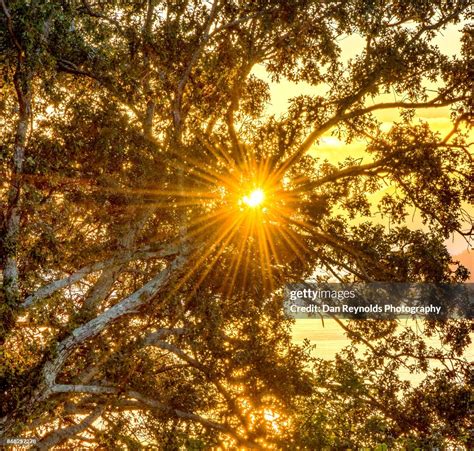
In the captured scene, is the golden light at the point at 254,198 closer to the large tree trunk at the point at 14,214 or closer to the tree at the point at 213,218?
the tree at the point at 213,218

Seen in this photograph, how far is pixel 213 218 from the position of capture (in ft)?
33.9

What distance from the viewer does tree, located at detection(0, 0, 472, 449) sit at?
29.3ft

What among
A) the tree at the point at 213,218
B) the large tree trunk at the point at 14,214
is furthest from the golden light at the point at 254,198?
the large tree trunk at the point at 14,214

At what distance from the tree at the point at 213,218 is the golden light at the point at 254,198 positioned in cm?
13

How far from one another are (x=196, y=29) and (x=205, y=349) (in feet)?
18.5

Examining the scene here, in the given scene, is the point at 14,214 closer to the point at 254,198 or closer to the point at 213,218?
the point at 213,218

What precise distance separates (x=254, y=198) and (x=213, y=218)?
1276 mm

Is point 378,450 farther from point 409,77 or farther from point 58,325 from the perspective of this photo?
point 409,77

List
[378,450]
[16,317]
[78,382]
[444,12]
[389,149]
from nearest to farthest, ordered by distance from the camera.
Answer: [378,450]
[16,317]
[78,382]
[444,12]
[389,149]

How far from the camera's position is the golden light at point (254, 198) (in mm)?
11102

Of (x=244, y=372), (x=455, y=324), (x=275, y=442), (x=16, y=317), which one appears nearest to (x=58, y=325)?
(x=16, y=317)

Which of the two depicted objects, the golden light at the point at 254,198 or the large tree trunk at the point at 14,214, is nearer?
the large tree trunk at the point at 14,214

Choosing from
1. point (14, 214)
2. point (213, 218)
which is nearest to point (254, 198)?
point (213, 218)

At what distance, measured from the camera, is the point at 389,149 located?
11.1 metres
